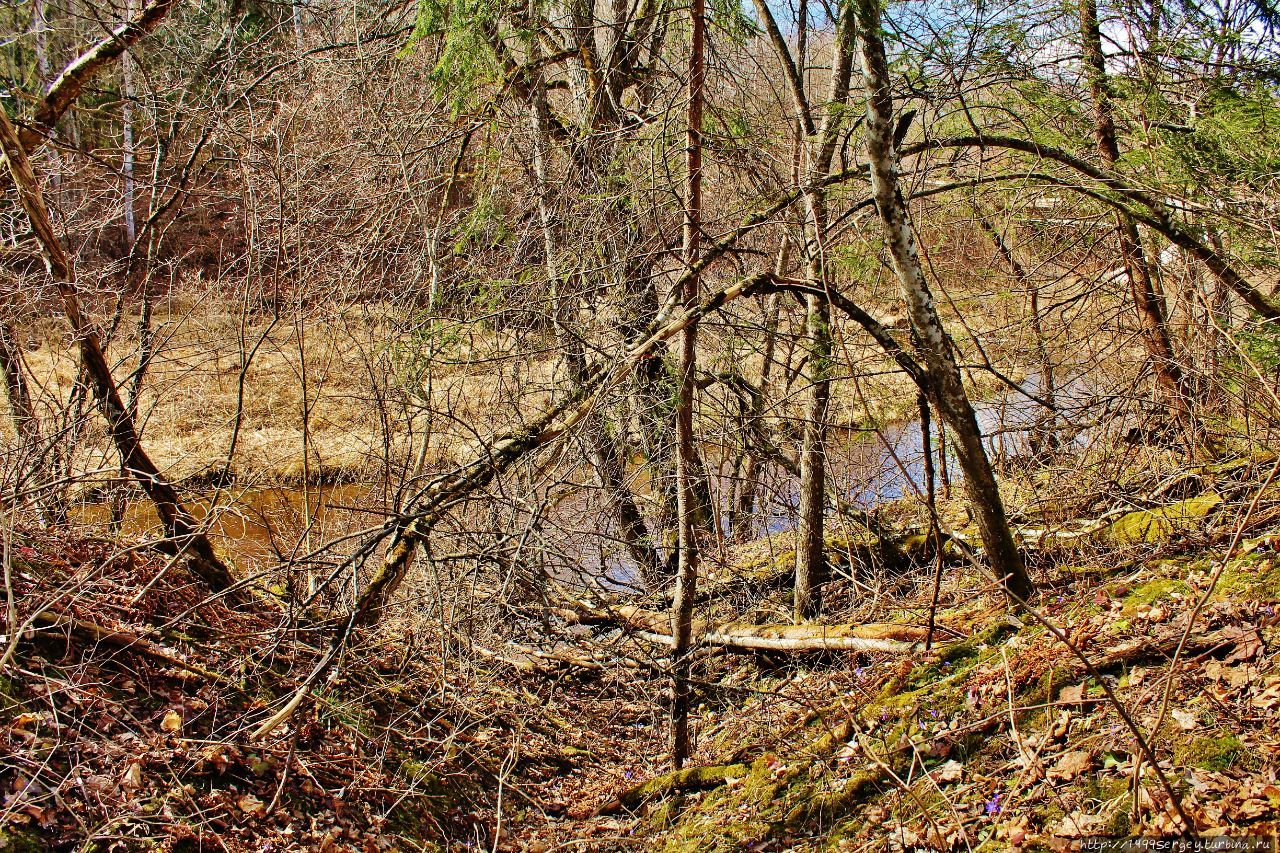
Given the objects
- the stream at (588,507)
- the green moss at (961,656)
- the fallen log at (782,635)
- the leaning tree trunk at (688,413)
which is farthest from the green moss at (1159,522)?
the leaning tree trunk at (688,413)

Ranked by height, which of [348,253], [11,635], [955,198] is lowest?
[11,635]

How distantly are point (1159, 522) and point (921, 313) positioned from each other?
233 centimetres

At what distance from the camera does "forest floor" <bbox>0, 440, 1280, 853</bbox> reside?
325 cm

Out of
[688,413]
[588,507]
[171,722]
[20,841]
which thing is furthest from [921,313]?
[20,841]

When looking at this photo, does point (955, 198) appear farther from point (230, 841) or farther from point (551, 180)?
point (230, 841)

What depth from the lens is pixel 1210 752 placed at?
310 cm

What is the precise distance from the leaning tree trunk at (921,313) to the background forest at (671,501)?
24mm

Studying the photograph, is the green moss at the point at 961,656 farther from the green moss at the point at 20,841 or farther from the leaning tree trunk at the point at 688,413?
the green moss at the point at 20,841

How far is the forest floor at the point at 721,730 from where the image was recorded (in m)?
3.25

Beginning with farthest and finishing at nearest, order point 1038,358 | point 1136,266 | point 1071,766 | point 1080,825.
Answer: point 1038,358
point 1136,266
point 1071,766
point 1080,825

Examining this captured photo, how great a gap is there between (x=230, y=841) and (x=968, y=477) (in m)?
4.04

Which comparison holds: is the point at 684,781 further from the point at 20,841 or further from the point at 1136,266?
the point at 1136,266

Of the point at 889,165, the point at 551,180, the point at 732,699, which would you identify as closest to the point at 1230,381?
the point at 889,165

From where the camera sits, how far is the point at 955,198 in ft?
26.9
